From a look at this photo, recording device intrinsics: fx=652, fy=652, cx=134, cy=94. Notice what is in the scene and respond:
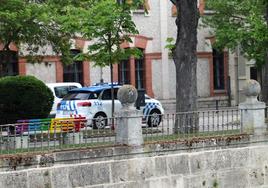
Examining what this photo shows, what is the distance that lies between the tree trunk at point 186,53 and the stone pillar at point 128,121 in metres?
3.79

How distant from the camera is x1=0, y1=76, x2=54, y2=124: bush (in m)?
18.0

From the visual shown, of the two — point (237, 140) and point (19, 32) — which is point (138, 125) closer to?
point (237, 140)

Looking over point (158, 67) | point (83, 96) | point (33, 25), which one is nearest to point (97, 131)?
point (33, 25)

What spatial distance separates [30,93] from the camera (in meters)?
18.2

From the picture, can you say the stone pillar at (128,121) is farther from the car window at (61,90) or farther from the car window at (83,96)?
the car window at (61,90)

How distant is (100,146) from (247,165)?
12.1 ft

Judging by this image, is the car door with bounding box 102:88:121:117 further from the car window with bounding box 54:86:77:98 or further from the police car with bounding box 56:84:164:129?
the car window with bounding box 54:86:77:98

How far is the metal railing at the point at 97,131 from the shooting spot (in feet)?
39.4

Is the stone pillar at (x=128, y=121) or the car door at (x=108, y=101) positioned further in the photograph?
the car door at (x=108, y=101)

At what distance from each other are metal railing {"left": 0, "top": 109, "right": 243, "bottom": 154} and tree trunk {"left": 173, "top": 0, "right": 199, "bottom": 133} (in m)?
1.84

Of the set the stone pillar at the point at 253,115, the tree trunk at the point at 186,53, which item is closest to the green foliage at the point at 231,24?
the tree trunk at the point at 186,53

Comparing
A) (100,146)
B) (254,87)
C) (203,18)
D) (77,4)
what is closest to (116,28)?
(77,4)

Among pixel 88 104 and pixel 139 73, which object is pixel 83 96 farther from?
pixel 139 73

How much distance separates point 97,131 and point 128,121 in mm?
676
